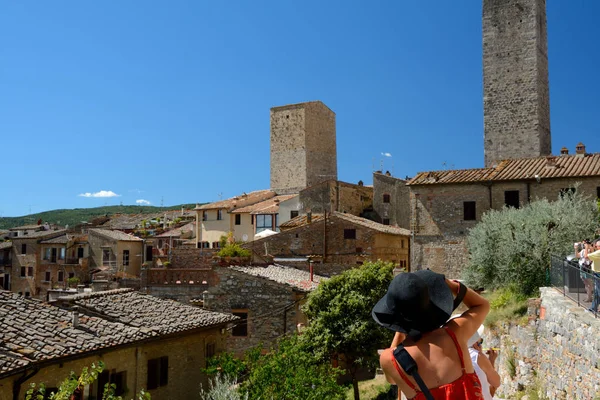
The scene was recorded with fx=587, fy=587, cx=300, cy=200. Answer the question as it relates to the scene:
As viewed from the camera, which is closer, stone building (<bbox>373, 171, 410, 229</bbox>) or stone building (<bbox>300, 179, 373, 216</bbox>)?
stone building (<bbox>373, 171, 410, 229</bbox>)

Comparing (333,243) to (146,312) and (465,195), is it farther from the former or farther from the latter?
(146,312)

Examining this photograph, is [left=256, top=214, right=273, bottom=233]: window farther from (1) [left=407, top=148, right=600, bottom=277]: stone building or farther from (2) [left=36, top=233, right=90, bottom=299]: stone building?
(1) [left=407, top=148, right=600, bottom=277]: stone building

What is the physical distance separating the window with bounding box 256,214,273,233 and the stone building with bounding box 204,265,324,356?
2279cm

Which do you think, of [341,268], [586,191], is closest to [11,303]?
[341,268]

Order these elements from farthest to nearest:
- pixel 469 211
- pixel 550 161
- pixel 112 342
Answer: pixel 469 211 → pixel 550 161 → pixel 112 342

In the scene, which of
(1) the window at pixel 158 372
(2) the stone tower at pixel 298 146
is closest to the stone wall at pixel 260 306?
(1) the window at pixel 158 372

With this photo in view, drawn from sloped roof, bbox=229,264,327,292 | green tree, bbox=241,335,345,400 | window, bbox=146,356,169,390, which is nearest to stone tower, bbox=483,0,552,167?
sloped roof, bbox=229,264,327,292

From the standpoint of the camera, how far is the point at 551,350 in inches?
446

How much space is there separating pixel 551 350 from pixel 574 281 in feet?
4.85

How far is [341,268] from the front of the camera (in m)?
30.0

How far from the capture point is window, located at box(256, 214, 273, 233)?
46.4 m

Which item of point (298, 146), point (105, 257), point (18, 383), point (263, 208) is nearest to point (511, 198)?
point (18, 383)

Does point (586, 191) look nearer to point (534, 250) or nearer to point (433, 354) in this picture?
point (534, 250)

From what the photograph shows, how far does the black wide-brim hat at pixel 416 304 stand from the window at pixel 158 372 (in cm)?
1324
